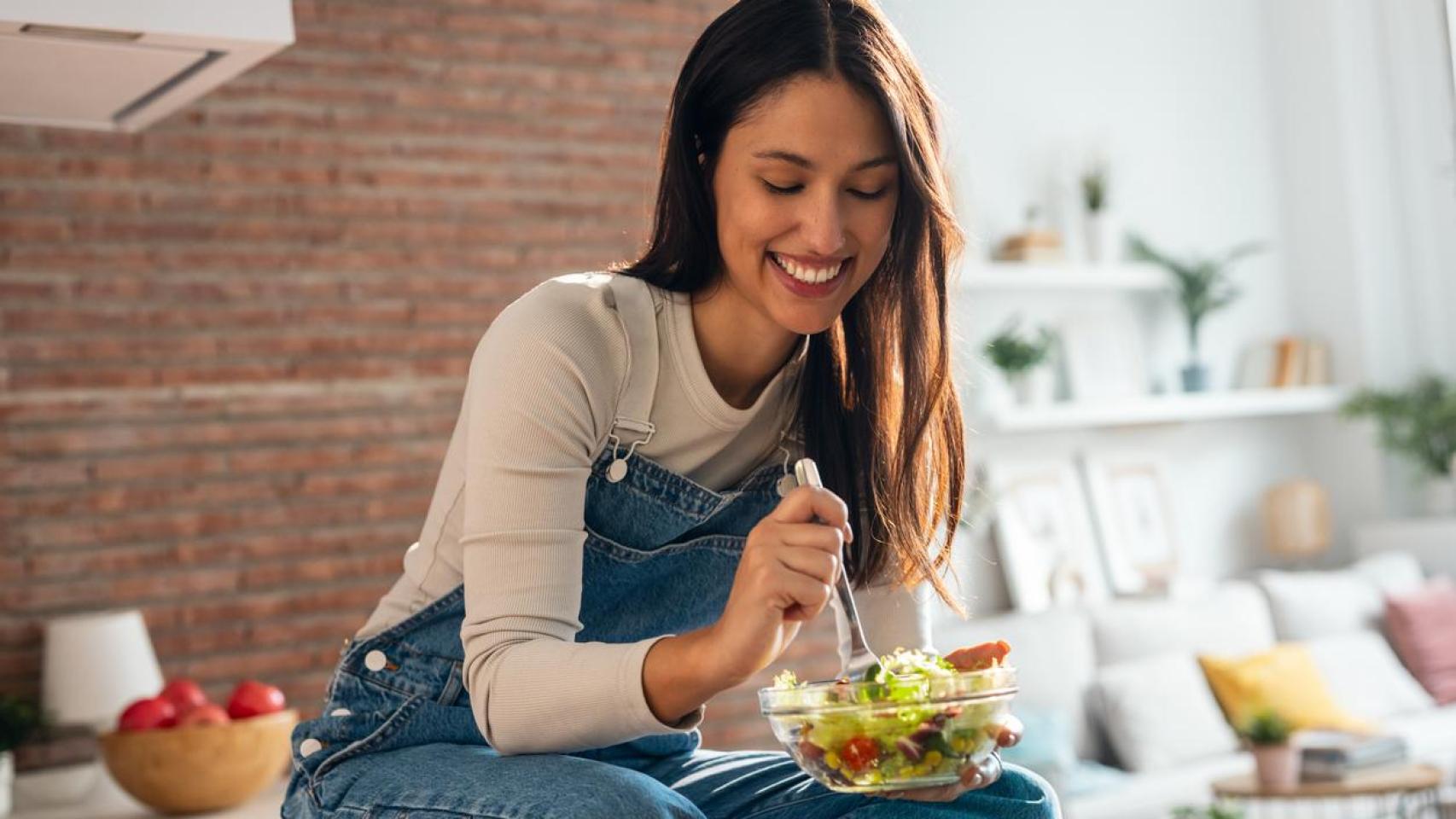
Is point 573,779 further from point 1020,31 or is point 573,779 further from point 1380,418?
point 1380,418

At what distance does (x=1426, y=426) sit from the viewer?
6.40 m

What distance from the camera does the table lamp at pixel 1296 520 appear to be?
6543mm

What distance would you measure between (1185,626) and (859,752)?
458 cm

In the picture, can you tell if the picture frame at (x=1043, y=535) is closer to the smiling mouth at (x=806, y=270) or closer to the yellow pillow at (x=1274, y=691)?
the yellow pillow at (x=1274, y=691)

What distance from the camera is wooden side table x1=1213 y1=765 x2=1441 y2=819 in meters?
4.53

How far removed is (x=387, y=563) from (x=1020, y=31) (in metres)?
3.23

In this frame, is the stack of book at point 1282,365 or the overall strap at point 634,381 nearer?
the overall strap at point 634,381

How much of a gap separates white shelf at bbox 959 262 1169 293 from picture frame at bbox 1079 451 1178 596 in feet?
2.09

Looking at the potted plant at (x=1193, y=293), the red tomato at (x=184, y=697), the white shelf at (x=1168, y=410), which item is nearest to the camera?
the red tomato at (x=184, y=697)

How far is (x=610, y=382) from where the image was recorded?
1565 millimetres

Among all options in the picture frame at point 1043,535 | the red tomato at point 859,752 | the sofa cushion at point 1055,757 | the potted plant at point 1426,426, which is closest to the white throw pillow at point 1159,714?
the sofa cushion at point 1055,757

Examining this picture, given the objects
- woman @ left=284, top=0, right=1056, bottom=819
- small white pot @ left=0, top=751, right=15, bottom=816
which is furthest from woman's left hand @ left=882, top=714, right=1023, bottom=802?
small white pot @ left=0, top=751, right=15, bottom=816

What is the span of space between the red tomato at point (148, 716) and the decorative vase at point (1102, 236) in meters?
3.94

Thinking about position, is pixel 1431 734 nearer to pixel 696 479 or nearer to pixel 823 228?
pixel 696 479
